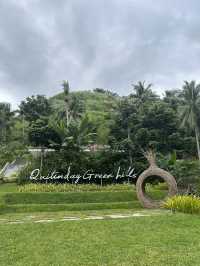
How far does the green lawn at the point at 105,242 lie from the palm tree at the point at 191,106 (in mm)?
23977

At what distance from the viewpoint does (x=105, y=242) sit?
644cm

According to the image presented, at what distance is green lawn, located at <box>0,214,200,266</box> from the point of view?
208 inches

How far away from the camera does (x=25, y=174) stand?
22500 millimetres

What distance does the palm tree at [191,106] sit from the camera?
105 ft

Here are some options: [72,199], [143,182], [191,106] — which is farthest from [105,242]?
[191,106]

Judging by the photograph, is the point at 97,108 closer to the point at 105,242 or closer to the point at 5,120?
the point at 5,120

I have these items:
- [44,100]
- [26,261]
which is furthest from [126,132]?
[26,261]

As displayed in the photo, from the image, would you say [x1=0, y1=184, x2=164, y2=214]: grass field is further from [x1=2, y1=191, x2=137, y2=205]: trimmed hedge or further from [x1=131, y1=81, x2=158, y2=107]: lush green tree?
[x1=131, y1=81, x2=158, y2=107]: lush green tree

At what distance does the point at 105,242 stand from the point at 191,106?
27.9 metres

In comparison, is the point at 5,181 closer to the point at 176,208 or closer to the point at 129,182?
the point at 129,182

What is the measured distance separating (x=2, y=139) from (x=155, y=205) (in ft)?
89.9

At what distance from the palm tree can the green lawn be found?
78.7ft

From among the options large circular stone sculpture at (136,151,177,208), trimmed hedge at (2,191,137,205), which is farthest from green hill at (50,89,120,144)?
large circular stone sculpture at (136,151,177,208)

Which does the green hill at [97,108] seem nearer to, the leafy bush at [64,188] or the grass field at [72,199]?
the leafy bush at [64,188]
